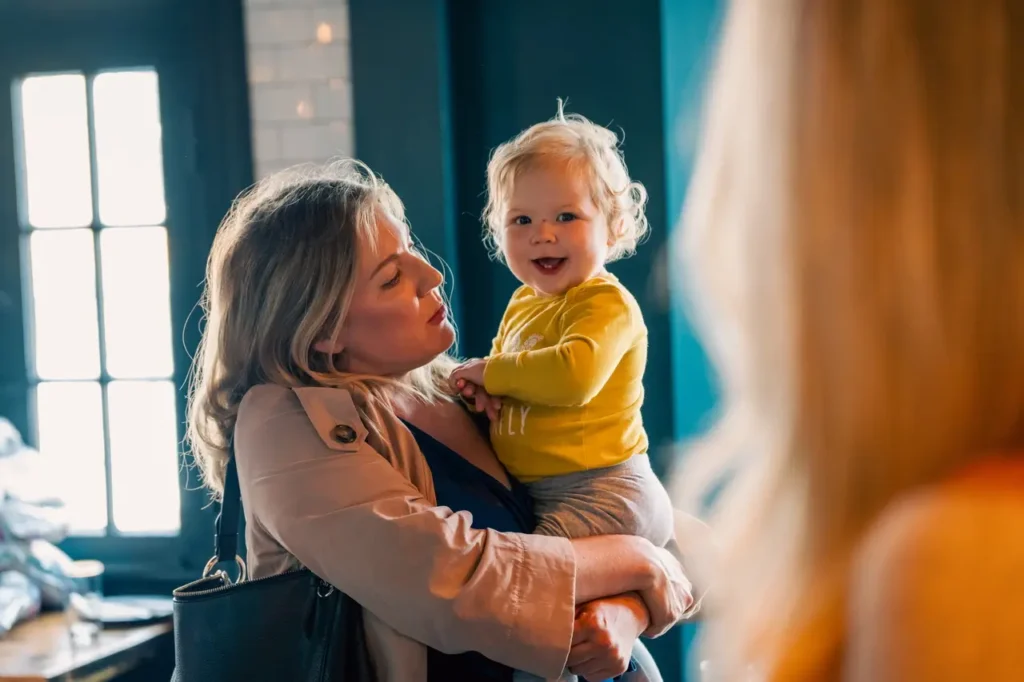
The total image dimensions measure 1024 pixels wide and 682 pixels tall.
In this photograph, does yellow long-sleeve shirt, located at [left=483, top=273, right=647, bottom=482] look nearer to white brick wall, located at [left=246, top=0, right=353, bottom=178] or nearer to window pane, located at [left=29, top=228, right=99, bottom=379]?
white brick wall, located at [left=246, top=0, right=353, bottom=178]

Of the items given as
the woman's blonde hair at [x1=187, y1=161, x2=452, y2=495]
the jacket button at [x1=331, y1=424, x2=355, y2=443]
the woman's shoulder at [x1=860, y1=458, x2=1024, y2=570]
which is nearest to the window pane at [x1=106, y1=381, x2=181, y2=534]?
the woman's blonde hair at [x1=187, y1=161, x2=452, y2=495]

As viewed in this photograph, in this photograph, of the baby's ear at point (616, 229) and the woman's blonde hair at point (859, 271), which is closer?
the woman's blonde hair at point (859, 271)

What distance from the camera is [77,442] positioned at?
380 centimetres

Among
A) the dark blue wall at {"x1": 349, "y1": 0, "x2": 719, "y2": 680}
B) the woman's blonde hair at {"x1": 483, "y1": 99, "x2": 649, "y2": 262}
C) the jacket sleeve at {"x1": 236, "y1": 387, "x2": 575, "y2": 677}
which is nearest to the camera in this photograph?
the jacket sleeve at {"x1": 236, "y1": 387, "x2": 575, "y2": 677}

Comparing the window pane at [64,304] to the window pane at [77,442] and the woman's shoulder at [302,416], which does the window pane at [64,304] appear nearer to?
the window pane at [77,442]

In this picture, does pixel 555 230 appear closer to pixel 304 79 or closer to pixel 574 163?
pixel 574 163

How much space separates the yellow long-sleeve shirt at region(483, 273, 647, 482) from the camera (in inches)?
71.4

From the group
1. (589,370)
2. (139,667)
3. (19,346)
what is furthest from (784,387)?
(19,346)

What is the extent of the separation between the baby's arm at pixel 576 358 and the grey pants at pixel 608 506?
0.51ft

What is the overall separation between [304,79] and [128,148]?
2.58 ft

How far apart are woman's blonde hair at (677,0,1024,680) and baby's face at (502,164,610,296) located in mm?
1193

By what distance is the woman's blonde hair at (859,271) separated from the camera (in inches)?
26.3

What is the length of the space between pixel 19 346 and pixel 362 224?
2.47 meters

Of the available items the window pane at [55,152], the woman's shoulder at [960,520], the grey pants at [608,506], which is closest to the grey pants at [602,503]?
the grey pants at [608,506]
